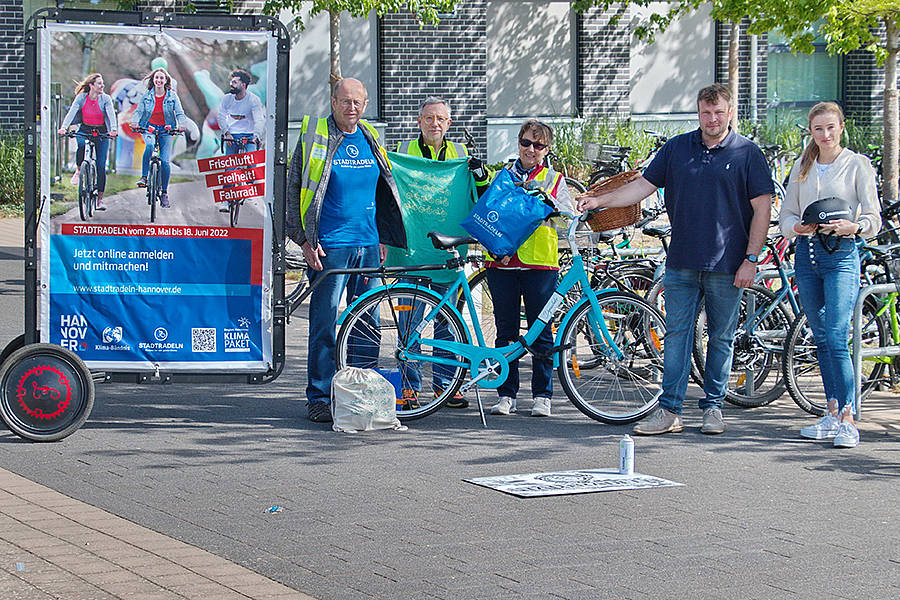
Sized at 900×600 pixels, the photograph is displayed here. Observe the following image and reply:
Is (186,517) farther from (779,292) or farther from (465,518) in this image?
(779,292)

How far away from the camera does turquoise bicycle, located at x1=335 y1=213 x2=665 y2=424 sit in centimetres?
835

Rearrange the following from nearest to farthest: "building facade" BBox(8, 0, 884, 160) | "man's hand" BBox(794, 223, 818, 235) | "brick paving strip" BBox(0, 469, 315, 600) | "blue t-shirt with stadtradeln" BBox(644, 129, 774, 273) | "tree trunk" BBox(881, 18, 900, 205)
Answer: "brick paving strip" BBox(0, 469, 315, 600), "man's hand" BBox(794, 223, 818, 235), "blue t-shirt with stadtradeln" BBox(644, 129, 774, 273), "tree trunk" BBox(881, 18, 900, 205), "building facade" BBox(8, 0, 884, 160)

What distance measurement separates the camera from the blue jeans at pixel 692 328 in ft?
26.5

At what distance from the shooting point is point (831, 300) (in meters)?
7.84

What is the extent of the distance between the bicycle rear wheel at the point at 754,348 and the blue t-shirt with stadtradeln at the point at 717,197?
0.79m

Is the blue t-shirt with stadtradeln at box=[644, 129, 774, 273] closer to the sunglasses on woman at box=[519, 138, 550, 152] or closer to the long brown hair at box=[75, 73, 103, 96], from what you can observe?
the sunglasses on woman at box=[519, 138, 550, 152]

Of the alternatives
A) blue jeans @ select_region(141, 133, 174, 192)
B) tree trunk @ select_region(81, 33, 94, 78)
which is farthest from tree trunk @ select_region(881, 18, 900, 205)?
tree trunk @ select_region(81, 33, 94, 78)

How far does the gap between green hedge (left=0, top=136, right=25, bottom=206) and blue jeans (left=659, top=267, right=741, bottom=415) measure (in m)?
14.4

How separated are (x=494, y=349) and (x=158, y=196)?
2.21m

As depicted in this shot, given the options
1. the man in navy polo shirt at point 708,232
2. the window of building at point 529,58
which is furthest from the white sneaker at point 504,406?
the window of building at point 529,58

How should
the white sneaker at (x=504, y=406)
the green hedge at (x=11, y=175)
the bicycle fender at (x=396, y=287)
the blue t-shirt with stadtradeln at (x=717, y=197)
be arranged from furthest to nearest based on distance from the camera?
the green hedge at (x=11, y=175), the white sneaker at (x=504, y=406), the bicycle fender at (x=396, y=287), the blue t-shirt with stadtradeln at (x=717, y=197)

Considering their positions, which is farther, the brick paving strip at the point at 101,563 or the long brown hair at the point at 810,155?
the long brown hair at the point at 810,155

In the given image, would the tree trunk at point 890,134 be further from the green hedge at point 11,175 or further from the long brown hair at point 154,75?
the green hedge at point 11,175

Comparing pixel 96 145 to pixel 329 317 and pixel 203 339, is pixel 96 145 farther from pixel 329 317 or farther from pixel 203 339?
pixel 329 317
